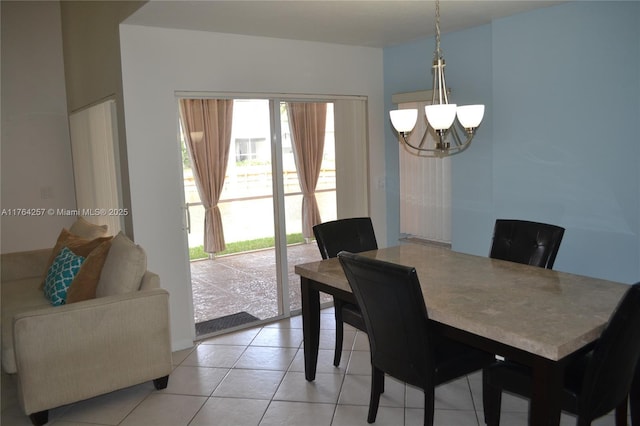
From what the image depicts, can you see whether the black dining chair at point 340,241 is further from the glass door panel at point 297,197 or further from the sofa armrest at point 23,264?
the sofa armrest at point 23,264

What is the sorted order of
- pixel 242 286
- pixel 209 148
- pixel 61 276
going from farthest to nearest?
pixel 242 286 < pixel 209 148 < pixel 61 276

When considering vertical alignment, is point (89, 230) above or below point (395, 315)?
above

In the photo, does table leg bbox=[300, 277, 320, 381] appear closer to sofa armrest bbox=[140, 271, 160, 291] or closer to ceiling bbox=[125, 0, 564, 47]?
sofa armrest bbox=[140, 271, 160, 291]

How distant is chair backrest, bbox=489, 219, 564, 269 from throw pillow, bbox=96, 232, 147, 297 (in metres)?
2.22

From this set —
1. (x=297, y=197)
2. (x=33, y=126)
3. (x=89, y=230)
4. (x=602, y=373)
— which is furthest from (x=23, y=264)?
(x=602, y=373)

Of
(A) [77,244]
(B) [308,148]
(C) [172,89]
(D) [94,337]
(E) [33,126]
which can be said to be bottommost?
(D) [94,337]

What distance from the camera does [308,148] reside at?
4672 millimetres

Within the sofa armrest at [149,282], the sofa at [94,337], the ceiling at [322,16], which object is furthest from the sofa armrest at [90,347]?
the ceiling at [322,16]

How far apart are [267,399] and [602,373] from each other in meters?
1.86

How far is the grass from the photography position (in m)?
4.19

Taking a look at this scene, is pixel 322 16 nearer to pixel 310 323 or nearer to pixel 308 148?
pixel 308 148

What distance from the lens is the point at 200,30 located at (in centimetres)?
386

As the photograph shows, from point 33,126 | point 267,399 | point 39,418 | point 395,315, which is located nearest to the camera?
point 395,315

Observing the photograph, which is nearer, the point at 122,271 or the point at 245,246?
the point at 122,271
